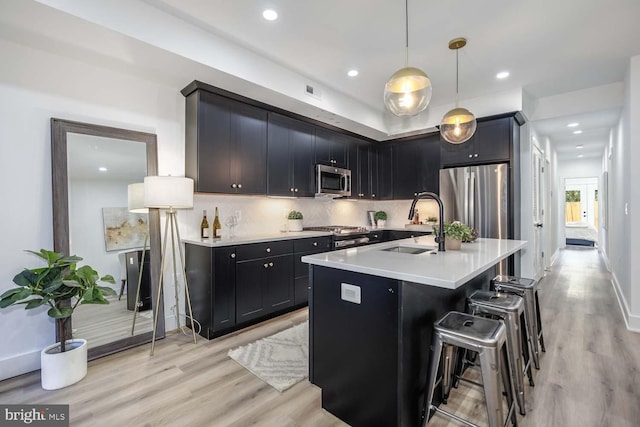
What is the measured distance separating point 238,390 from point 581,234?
12315 mm

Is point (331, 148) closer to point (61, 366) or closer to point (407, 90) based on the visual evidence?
point (407, 90)

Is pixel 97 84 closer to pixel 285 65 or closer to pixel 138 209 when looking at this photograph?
pixel 138 209

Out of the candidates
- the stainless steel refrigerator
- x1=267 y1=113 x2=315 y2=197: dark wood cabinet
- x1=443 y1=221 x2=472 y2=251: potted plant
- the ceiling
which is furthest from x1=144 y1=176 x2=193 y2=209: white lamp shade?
the stainless steel refrigerator

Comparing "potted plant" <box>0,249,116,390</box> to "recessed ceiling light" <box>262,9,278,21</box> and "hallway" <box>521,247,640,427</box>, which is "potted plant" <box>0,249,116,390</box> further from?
"hallway" <box>521,247,640,427</box>

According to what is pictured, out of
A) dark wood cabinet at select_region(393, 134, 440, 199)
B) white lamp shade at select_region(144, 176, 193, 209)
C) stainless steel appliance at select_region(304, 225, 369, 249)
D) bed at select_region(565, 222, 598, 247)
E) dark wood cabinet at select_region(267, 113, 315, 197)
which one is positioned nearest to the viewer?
white lamp shade at select_region(144, 176, 193, 209)

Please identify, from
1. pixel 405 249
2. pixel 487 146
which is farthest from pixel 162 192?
pixel 487 146

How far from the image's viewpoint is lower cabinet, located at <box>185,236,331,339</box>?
2838 millimetres

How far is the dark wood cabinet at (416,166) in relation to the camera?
471cm

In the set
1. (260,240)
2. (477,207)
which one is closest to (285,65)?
(260,240)

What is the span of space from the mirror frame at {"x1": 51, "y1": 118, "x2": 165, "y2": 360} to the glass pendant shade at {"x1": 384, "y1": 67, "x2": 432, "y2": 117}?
2.26m

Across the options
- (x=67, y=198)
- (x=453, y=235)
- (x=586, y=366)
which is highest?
(x=67, y=198)

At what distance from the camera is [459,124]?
3.05 m

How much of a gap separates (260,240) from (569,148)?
778cm

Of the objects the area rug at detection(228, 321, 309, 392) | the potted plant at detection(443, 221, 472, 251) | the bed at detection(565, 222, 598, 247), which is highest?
the potted plant at detection(443, 221, 472, 251)
